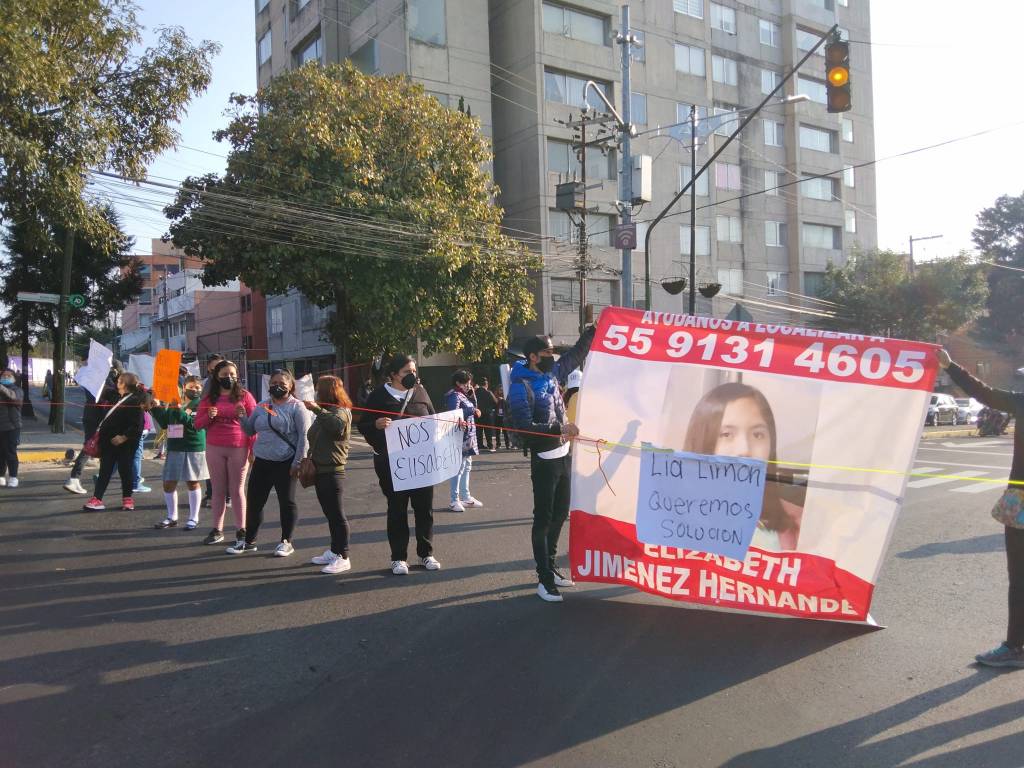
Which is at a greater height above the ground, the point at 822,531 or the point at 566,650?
the point at 822,531

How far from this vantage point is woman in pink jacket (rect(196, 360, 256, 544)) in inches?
293

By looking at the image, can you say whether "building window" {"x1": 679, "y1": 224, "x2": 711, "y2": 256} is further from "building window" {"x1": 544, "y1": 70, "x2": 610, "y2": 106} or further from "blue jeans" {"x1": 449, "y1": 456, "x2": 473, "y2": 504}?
"blue jeans" {"x1": 449, "y1": 456, "x2": 473, "y2": 504}

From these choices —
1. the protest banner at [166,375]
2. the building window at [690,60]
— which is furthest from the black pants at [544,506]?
the building window at [690,60]

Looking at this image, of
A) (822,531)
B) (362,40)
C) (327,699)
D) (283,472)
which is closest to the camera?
(327,699)

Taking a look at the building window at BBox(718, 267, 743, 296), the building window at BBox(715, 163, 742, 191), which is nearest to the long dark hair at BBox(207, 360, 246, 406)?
the building window at BBox(718, 267, 743, 296)

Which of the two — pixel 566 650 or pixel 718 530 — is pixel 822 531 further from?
pixel 566 650

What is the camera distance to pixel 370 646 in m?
4.88

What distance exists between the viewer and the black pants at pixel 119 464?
9336 mm

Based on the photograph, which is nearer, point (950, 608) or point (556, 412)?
point (950, 608)

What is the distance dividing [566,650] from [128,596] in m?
3.48

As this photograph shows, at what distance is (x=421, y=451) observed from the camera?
656cm

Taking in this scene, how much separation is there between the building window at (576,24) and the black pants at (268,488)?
2888 centimetres

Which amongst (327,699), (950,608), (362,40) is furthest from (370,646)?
(362,40)

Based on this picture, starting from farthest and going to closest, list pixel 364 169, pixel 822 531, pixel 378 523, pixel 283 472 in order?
1. pixel 364 169
2. pixel 378 523
3. pixel 283 472
4. pixel 822 531
